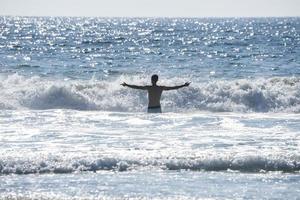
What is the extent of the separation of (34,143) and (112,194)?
3.47m

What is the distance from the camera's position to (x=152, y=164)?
1049 centimetres

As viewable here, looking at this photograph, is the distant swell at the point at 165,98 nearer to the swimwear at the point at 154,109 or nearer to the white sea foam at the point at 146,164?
the swimwear at the point at 154,109

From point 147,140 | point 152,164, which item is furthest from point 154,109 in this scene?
point 152,164

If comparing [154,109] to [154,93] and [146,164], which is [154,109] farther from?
[146,164]

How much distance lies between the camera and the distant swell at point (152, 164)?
1027cm

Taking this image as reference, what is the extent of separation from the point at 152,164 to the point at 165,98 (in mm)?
10851

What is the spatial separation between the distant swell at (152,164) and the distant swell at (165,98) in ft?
31.3

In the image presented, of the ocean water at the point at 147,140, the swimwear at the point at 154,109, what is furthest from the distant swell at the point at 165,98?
the swimwear at the point at 154,109

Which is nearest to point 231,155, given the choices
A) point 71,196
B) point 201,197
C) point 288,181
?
point 288,181

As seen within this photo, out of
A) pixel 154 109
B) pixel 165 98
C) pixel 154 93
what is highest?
pixel 154 93

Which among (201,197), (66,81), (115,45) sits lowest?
(201,197)

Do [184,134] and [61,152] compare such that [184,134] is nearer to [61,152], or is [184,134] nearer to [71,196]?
[61,152]

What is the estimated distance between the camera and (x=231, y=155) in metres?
10.9

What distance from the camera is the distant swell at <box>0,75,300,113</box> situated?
20547 millimetres
